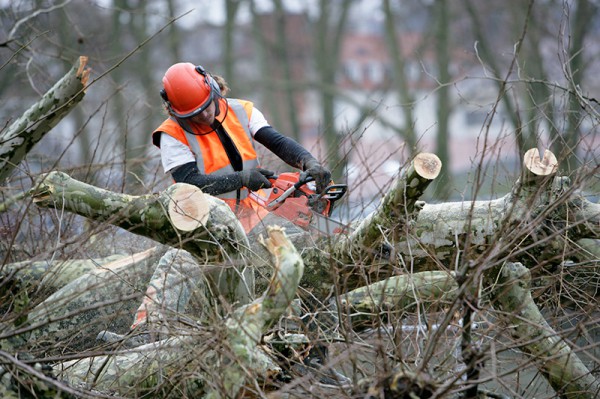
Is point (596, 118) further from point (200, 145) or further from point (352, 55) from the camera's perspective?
point (352, 55)

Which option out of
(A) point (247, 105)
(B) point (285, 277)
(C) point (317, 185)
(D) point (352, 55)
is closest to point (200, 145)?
(A) point (247, 105)

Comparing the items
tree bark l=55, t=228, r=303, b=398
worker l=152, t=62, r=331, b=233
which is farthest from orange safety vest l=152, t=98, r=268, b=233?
tree bark l=55, t=228, r=303, b=398

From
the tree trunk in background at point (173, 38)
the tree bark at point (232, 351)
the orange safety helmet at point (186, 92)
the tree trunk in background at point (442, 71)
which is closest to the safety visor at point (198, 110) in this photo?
the orange safety helmet at point (186, 92)

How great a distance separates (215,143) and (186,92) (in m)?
0.43

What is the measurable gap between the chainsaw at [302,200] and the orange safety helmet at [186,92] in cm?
77

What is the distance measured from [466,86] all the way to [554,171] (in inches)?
1100

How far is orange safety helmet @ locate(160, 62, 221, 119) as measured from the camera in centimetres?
588

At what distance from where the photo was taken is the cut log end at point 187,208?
4.80 meters

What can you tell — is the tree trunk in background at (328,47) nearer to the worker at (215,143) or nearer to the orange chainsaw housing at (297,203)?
the worker at (215,143)

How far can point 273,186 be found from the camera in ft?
18.9

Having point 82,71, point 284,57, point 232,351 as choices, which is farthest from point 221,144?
point 284,57

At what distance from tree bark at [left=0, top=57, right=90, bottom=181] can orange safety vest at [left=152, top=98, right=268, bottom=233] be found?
2.71 feet

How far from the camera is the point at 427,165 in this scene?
16.4 feet

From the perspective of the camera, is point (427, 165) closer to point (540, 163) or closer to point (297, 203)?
point (540, 163)
